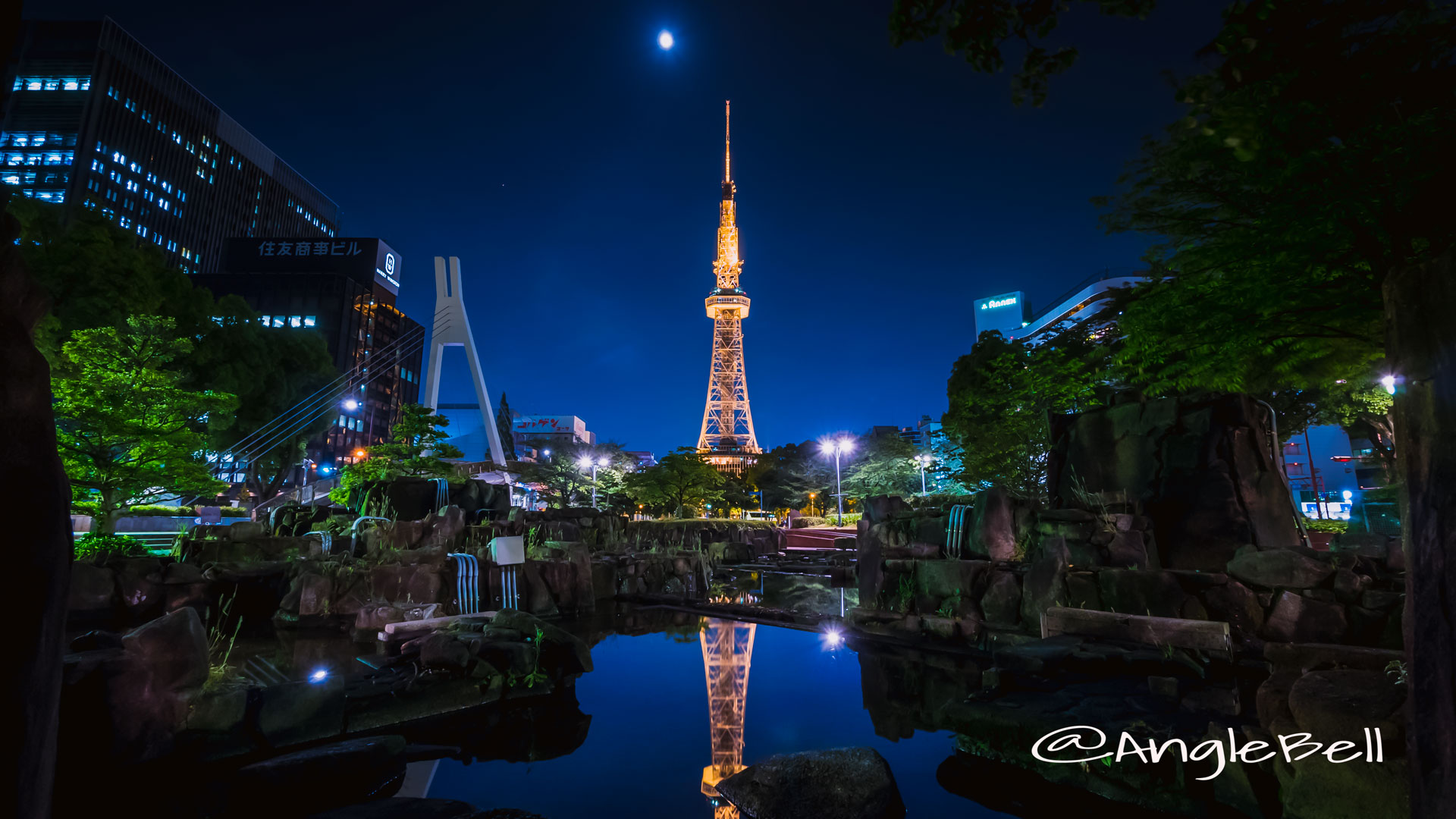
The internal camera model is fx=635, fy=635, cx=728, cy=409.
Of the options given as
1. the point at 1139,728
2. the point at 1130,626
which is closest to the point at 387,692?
the point at 1139,728

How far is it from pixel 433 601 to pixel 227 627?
4134 mm

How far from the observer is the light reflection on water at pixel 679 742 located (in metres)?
6.00

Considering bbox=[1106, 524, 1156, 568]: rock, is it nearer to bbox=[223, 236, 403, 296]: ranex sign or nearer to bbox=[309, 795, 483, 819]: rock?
bbox=[309, 795, 483, 819]: rock

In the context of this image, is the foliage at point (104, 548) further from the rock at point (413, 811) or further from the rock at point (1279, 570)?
the rock at point (1279, 570)

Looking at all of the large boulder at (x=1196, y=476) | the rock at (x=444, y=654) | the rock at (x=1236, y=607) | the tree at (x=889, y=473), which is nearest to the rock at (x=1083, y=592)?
the rock at (x=1236, y=607)

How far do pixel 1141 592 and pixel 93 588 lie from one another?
62.4ft

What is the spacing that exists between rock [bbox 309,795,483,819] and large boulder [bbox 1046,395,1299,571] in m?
12.3

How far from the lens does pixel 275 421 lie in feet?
114

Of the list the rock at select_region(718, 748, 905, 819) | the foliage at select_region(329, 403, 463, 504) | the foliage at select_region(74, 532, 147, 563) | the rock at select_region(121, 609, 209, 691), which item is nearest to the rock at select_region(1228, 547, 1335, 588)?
the rock at select_region(718, 748, 905, 819)

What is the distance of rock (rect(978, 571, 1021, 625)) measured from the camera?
37.8 feet

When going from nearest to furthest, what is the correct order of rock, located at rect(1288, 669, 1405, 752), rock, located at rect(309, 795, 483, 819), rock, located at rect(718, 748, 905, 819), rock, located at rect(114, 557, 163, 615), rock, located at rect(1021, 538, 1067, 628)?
rock, located at rect(1288, 669, 1405, 752)
rock, located at rect(309, 795, 483, 819)
rock, located at rect(718, 748, 905, 819)
rock, located at rect(1021, 538, 1067, 628)
rock, located at rect(114, 557, 163, 615)

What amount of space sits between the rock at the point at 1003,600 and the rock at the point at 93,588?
17034 mm

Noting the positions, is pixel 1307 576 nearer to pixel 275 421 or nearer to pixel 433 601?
pixel 433 601

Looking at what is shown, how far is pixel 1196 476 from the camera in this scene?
12336mm
